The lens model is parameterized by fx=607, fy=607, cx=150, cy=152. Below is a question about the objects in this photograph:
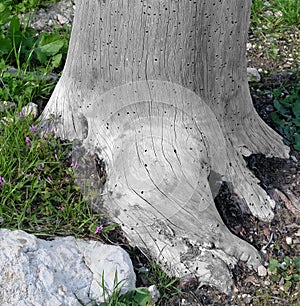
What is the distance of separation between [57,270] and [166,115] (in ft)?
3.37

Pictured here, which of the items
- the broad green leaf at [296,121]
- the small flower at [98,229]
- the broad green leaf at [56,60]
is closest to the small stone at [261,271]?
the small flower at [98,229]

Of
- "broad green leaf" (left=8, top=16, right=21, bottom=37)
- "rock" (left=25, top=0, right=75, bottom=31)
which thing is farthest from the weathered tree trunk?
"rock" (left=25, top=0, right=75, bottom=31)

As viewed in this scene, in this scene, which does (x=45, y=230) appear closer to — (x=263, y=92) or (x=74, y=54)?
(x=74, y=54)

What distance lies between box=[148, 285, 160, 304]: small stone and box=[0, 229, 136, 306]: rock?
0.10m

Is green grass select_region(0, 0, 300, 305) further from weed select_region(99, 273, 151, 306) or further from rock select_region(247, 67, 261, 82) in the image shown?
rock select_region(247, 67, 261, 82)

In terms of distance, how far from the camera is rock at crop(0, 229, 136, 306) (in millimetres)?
2943

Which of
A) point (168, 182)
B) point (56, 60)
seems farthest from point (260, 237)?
point (56, 60)

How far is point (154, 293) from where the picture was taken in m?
3.21

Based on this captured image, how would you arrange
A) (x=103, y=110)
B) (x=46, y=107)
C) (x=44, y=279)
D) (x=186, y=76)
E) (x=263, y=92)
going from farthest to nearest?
(x=263, y=92) → (x=46, y=107) → (x=103, y=110) → (x=186, y=76) → (x=44, y=279)

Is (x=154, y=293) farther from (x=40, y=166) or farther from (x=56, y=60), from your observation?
(x=56, y=60)

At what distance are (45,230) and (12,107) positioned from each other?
1.00 m

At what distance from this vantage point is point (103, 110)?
11.6 ft

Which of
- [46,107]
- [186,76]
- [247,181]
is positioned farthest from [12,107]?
[247,181]

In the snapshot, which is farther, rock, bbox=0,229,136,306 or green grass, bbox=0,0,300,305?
green grass, bbox=0,0,300,305
